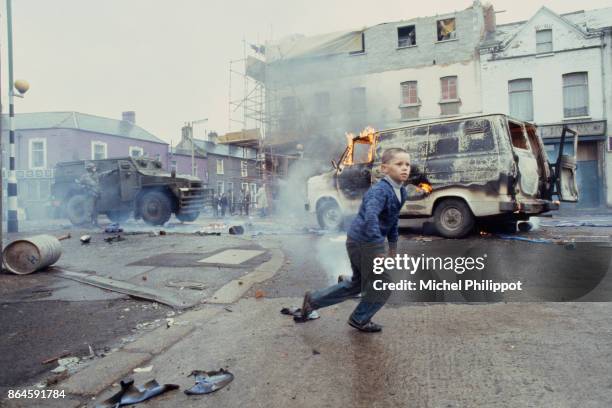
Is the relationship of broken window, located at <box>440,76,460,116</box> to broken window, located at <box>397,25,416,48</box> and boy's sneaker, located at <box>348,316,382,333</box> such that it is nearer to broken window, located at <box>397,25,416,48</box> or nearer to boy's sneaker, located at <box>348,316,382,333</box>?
broken window, located at <box>397,25,416,48</box>

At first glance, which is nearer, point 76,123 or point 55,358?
point 55,358

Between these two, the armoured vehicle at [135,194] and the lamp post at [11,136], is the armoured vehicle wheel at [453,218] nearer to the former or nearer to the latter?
the armoured vehicle at [135,194]

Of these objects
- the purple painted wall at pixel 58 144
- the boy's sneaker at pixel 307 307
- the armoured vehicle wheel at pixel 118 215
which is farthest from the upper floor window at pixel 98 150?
the boy's sneaker at pixel 307 307

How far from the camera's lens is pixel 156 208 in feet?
44.2

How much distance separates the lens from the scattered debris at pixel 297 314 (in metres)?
3.77

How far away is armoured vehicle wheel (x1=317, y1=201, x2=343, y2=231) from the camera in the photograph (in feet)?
35.9

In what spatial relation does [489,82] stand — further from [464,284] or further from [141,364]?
[141,364]

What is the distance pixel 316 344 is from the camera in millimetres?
3246

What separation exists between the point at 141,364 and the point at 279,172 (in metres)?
21.8

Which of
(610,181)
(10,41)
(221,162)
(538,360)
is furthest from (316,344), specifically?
(221,162)

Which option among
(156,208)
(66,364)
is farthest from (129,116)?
(66,364)

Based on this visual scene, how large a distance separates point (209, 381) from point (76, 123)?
36.2 meters

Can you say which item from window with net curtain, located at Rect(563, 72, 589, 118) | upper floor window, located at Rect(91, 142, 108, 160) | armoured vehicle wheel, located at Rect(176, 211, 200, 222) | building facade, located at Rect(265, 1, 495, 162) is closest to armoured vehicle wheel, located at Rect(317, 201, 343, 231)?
armoured vehicle wheel, located at Rect(176, 211, 200, 222)

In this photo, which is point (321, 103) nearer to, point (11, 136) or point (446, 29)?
point (446, 29)
